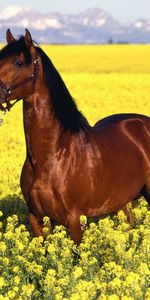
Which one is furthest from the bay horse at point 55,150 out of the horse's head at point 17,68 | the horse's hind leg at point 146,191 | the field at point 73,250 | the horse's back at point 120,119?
the horse's hind leg at point 146,191

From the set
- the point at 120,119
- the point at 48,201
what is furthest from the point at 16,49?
the point at 120,119

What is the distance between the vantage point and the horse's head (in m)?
6.03

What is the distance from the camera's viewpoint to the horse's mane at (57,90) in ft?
19.9

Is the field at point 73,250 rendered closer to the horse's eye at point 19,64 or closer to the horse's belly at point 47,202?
A: the horse's belly at point 47,202

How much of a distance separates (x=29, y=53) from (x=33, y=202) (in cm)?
142

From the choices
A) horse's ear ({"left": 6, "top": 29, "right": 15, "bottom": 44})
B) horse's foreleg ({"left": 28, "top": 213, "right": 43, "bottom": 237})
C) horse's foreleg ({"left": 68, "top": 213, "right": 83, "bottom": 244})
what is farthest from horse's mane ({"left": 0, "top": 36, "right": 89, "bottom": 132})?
horse's foreleg ({"left": 28, "top": 213, "right": 43, "bottom": 237})

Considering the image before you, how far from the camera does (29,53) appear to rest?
20.1 feet

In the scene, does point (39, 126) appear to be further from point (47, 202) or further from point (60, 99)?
point (47, 202)

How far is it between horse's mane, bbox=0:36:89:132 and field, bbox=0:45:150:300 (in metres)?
0.95

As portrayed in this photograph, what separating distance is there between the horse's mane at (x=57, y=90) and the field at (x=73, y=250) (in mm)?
953

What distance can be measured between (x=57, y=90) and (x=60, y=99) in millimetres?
101

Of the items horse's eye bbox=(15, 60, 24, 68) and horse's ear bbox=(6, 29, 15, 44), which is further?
horse's ear bbox=(6, 29, 15, 44)

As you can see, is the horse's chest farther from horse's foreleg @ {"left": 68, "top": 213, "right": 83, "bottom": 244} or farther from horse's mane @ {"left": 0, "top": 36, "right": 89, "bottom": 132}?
horse's mane @ {"left": 0, "top": 36, "right": 89, "bottom": 132}

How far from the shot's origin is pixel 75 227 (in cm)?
658
